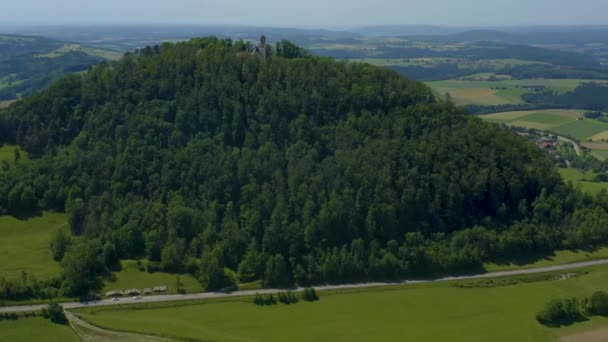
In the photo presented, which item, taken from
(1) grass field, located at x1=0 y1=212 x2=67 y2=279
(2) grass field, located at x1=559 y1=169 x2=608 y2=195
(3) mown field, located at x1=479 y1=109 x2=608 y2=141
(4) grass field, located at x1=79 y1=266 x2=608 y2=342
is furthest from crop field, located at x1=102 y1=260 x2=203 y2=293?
(3) mown field, located at x1=479 y1=109 x2=608 y2=141

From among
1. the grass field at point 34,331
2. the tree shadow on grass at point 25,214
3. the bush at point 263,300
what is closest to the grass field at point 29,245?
the tree shadow on grass at point 25,214

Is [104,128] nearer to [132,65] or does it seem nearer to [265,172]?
[132,65]

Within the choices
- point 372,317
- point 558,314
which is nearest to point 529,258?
point 558,314

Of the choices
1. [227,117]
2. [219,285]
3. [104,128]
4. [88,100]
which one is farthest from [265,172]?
[88,100]

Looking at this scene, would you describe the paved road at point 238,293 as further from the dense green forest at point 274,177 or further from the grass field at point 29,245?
the grass field at point 29,245

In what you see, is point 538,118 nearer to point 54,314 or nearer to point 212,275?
point 212,275
